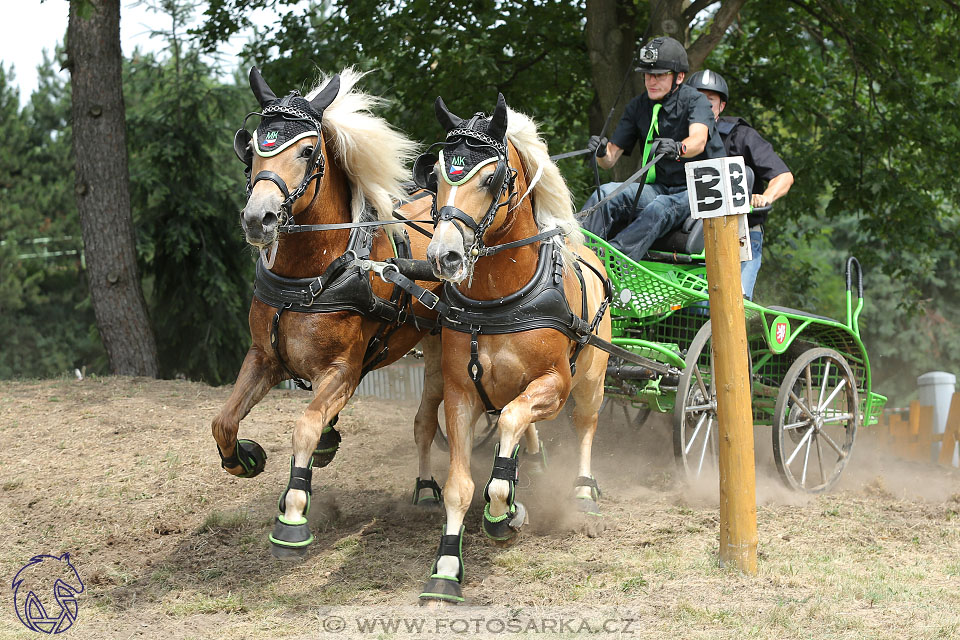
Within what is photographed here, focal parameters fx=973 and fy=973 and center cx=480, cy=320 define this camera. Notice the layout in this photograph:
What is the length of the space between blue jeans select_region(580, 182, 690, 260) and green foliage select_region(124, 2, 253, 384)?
8.33 metres

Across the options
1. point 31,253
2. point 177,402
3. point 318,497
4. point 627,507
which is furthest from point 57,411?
point 31,253

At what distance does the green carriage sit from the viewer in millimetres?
6141

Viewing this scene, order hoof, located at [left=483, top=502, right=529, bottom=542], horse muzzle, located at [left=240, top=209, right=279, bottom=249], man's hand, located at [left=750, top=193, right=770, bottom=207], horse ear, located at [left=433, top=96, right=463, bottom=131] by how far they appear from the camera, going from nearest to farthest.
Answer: horse muzzle, located at [left=240, top=209, right=279, bottom=249], hoof, located at [left=483, top=502, right=529, bottom=542], horse ear, located at [left=433, top=96, right=463, bottom=131], man's hand, located at [left=750, top=193, right=770, bottom=207]

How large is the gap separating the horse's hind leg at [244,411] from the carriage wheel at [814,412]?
349cm

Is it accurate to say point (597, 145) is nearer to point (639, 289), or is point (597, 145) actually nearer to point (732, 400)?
point (639, 289)

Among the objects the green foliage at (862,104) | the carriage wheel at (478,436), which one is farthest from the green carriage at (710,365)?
the green foliage at (862,104)

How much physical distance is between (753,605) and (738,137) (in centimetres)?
390

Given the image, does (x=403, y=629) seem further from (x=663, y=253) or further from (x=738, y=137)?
(x=738, y=137)

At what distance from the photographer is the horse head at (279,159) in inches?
165

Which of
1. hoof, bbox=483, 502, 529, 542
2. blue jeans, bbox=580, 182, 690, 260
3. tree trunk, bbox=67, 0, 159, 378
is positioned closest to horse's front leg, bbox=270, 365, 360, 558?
hoof, bbox=483, 502, 529, 542

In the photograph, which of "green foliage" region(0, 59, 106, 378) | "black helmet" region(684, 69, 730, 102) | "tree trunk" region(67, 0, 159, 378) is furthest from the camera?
"green foliage" region(0, 59, 106, 378)

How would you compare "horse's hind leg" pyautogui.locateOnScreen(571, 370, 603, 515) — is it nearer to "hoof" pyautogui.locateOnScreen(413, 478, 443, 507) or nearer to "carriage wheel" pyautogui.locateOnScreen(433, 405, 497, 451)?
"hoof" pyautogui.locateOnScreen(413, 478, 443, 507)

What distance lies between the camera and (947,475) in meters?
8.29

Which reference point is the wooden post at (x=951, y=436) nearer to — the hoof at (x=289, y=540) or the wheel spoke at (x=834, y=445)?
the wheel spoke at (x=834, y=445)
